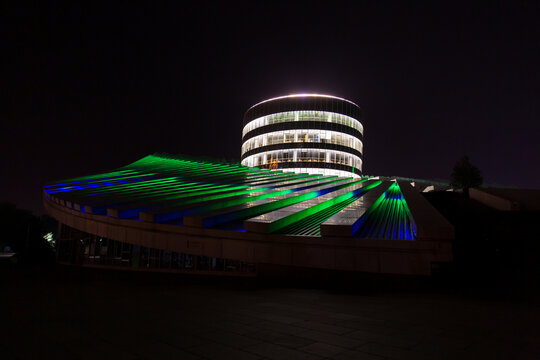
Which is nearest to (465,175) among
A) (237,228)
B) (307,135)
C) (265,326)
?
(307,135)

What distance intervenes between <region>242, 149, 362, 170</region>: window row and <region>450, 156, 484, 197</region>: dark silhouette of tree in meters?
15.3

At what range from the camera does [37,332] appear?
476 cm

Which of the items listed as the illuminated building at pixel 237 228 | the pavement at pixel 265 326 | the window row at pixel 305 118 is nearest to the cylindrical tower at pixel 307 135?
the window row at pixel 305 118

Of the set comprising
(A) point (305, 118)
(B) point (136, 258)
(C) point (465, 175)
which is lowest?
(B) point (136, 258)

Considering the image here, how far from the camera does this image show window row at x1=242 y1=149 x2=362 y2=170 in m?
44.4

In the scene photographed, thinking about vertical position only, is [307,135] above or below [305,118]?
below

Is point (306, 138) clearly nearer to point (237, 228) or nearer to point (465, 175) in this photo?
point (465, 175)

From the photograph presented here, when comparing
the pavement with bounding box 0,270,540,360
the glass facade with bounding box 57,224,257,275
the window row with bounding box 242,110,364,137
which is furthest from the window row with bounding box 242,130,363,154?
the pavement with bounding box 0,270,540,360

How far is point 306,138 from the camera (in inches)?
1766

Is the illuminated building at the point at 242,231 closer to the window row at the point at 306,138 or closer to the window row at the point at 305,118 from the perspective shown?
the window row at the point at 306,138

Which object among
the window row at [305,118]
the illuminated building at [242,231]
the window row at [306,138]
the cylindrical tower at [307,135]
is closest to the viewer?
the illuminated building at [242,231]

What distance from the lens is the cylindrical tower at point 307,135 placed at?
44.4m

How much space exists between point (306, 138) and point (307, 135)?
44cm

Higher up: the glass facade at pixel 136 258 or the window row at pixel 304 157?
the window row at pixel 304 157
